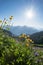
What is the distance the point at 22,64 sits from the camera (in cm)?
481

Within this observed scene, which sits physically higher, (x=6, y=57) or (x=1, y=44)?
(x=1, y=44)

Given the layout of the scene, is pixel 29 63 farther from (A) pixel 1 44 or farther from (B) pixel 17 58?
(A) pixel 1 44

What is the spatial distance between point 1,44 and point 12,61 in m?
0.52

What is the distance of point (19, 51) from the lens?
486 cm

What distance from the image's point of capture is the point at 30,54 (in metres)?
5.00

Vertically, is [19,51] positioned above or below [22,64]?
above

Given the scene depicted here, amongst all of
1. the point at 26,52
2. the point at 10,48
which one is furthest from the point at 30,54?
the point at 10,48

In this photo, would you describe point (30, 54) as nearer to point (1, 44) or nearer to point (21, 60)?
point (21, 60)

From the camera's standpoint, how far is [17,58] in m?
4.76

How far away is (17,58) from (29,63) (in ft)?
1.00

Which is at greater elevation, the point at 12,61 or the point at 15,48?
the point at 15,48

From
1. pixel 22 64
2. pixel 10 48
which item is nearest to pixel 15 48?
pixel 10 48

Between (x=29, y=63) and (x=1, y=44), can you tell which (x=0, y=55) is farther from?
Result: (x=29, y=63)

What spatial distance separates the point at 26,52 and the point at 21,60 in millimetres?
294
